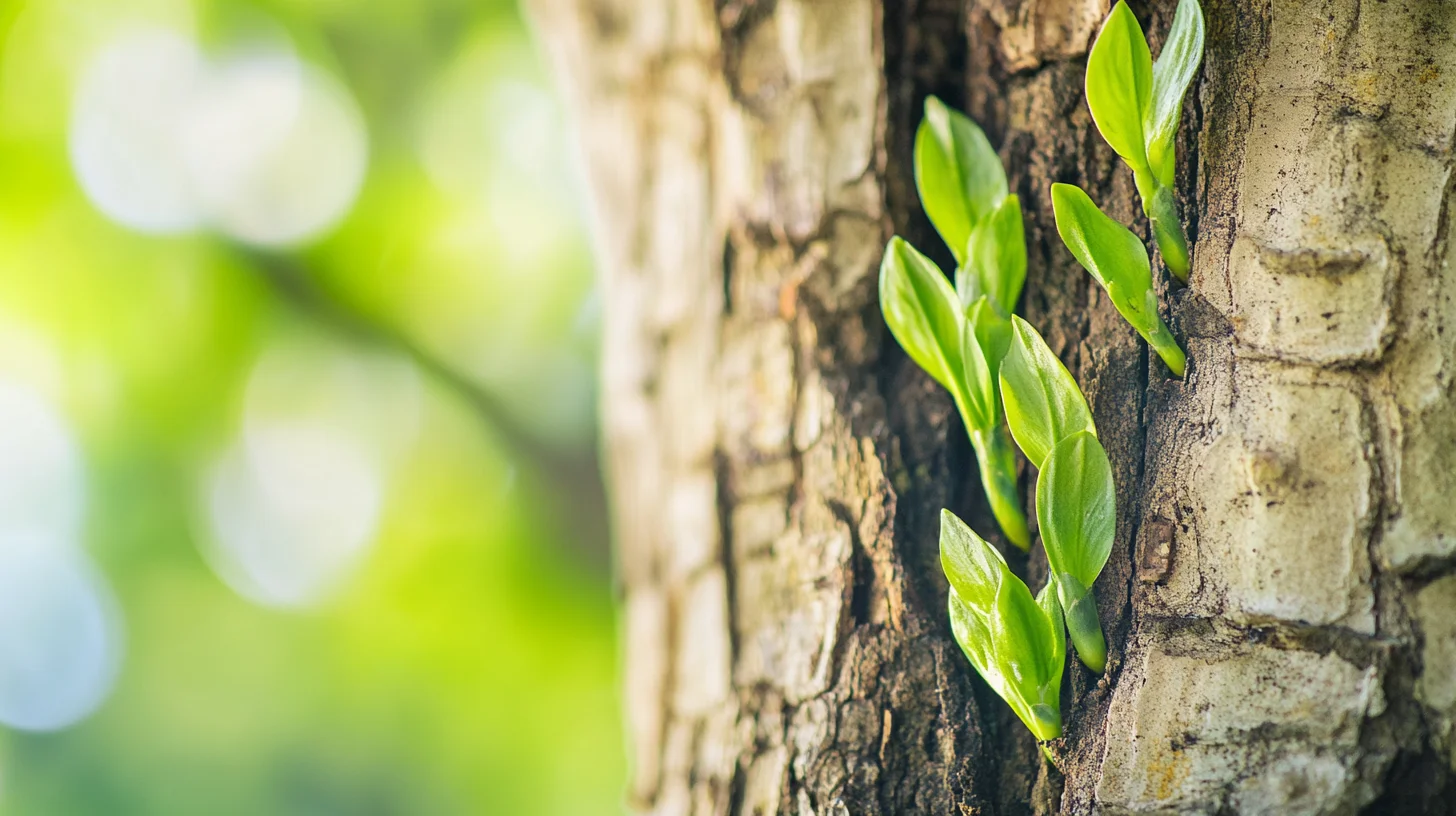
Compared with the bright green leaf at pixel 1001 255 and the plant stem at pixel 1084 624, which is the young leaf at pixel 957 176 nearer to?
the bright green leaf at pixel 1001 255

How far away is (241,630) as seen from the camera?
186 cm

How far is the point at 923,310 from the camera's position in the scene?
44 centimetres

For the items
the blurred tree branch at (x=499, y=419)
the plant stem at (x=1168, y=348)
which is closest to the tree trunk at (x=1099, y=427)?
the plant stem at (x=1168, y=348)

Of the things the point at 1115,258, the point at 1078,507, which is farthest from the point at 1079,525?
the point at 1115,258

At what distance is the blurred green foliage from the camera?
175 cm

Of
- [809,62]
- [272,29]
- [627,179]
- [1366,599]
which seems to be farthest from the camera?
[272,29]

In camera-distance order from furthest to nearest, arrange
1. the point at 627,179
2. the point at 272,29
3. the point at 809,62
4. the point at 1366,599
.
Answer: the point at 272,29 < the point at 627,179 < the point at 809,62 < the point at 1366,599

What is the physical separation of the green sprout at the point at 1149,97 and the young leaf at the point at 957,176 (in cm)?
7

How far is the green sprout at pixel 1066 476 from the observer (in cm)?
37

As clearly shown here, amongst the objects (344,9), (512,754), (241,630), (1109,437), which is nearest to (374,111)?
(344,9)

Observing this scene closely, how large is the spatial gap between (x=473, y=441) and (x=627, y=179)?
1285 mm

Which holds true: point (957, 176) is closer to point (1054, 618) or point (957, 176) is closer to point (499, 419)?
point (1054, 618)

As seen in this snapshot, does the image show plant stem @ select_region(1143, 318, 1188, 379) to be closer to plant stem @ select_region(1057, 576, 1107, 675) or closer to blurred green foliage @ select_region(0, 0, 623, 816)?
plant stem @ select_region(1057, 576, 1107, 675)

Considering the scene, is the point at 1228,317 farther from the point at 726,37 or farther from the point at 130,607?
the point at 130,607
